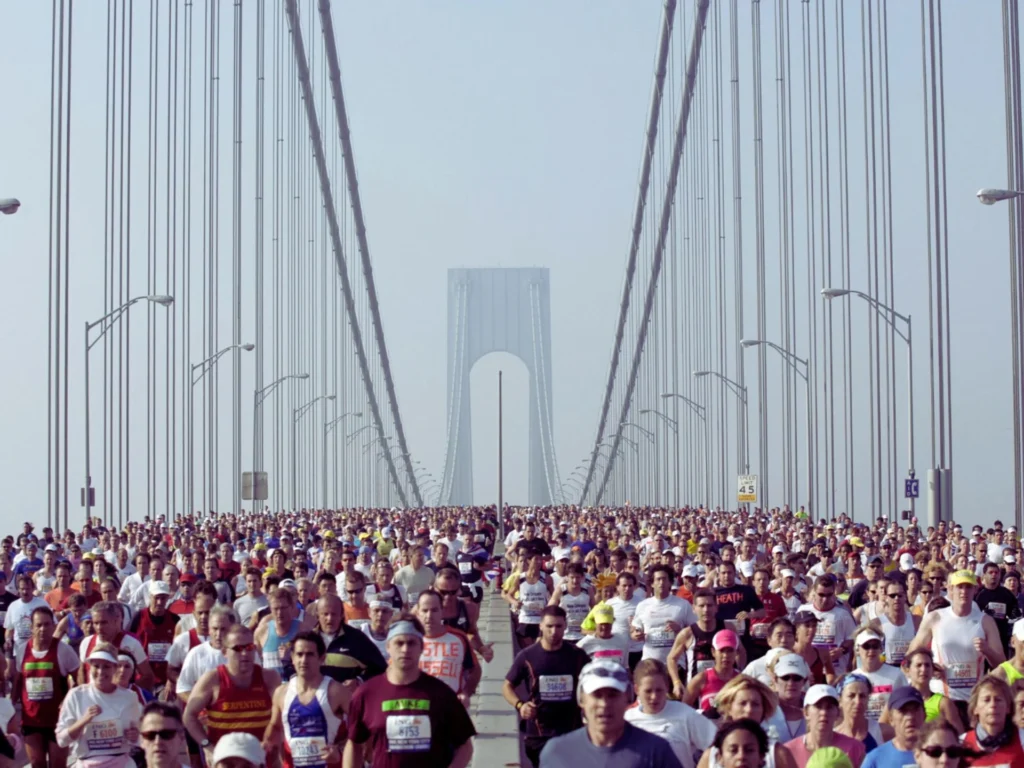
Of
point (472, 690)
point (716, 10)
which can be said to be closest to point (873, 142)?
point (716, 10)

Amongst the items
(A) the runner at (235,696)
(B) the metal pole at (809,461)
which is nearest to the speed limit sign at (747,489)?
(B) the metal pole at (809,461)

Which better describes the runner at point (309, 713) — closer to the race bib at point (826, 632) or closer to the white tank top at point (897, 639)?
the race bib at point (826, 632)

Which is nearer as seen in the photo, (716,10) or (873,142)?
(873,142)

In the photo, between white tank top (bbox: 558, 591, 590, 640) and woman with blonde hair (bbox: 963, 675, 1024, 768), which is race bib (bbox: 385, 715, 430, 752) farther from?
white tank top (bbox: 558, 591, 590, 640)

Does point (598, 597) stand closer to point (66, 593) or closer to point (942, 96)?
point (66, 593)

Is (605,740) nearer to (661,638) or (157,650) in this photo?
(661,638)

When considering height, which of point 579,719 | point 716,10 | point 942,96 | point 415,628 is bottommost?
point 579,719

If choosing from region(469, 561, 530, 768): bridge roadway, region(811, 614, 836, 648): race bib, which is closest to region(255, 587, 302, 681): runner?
region(469, 561, 530, 768): bridge roadway
